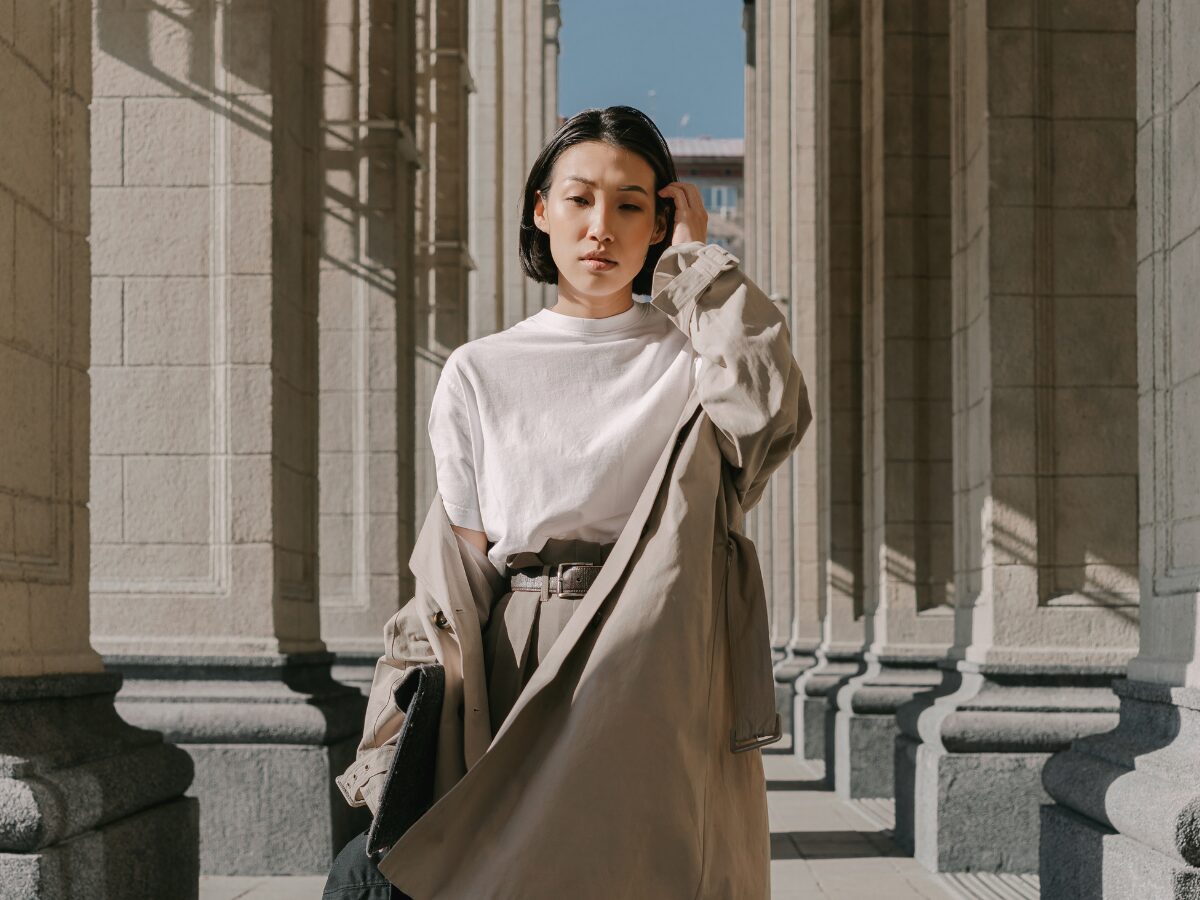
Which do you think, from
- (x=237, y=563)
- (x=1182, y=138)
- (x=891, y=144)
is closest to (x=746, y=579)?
(x=1182, y=138)

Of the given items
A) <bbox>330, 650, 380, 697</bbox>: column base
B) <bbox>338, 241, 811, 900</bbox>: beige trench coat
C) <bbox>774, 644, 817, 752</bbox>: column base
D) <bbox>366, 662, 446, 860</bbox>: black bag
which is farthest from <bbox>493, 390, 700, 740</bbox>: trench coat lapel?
<bbox>774, 644, 817, 752</bbox>: column base

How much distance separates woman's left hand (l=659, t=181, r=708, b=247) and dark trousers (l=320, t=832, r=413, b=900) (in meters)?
1.06

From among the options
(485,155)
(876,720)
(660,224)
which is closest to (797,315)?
(876,720)

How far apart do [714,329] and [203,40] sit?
5.75m

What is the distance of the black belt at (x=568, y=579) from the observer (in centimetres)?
249

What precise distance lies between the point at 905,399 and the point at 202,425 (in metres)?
5.47

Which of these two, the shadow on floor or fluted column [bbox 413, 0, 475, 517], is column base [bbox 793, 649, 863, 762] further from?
fluted column [bbox 413, 0, 475, 517]

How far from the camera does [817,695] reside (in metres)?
14.0

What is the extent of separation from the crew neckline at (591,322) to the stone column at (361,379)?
355 inches

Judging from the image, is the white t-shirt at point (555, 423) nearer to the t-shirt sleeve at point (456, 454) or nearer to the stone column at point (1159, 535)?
the t-shirt sleeve at point (456, 454)

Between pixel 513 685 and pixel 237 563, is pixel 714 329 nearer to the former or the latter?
pixel 513 685

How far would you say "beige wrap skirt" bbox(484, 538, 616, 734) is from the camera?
245cm

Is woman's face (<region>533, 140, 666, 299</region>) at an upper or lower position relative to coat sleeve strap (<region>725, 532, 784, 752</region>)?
upper

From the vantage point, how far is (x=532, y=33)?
31.1m
